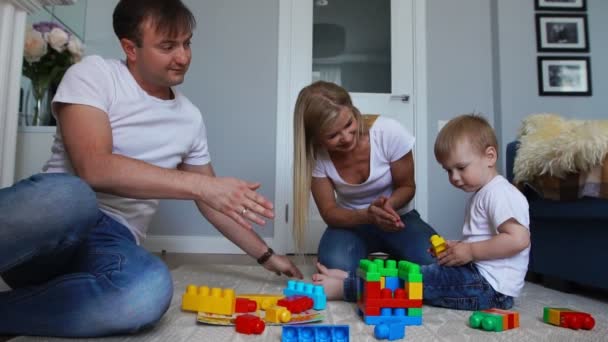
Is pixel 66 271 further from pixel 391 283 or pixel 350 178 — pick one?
pixel 350 178

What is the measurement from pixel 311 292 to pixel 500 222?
472 millimetres

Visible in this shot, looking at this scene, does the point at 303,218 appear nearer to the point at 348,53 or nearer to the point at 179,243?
the point at 179,243

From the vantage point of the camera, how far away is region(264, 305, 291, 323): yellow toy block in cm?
86

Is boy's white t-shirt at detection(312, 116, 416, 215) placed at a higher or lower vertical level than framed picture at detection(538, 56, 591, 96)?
lower

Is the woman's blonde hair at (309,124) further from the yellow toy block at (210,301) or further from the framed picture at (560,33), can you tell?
the framed picture at (560,33)

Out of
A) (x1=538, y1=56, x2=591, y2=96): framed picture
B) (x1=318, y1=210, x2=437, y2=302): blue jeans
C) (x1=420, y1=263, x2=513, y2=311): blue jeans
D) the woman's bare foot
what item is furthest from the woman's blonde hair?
(x1=538, y1=56, x2=591, y2=96): framed picture

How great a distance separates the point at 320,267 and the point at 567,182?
809 mm

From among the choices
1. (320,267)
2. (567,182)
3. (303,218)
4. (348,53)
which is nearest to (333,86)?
(303,218)

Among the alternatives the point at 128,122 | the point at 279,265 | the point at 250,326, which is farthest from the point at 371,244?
the point at 128,122

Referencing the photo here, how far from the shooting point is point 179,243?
2359mm

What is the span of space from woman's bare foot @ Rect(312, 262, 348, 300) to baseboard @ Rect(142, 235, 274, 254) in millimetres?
1184

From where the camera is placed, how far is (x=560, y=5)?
2.59 metres

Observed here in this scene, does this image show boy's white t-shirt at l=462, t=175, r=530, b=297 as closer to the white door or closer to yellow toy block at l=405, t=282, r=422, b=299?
yellow toy block at l=405, t=282, r=422, b=299

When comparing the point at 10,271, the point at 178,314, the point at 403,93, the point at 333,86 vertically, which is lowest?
the point at 178,314
